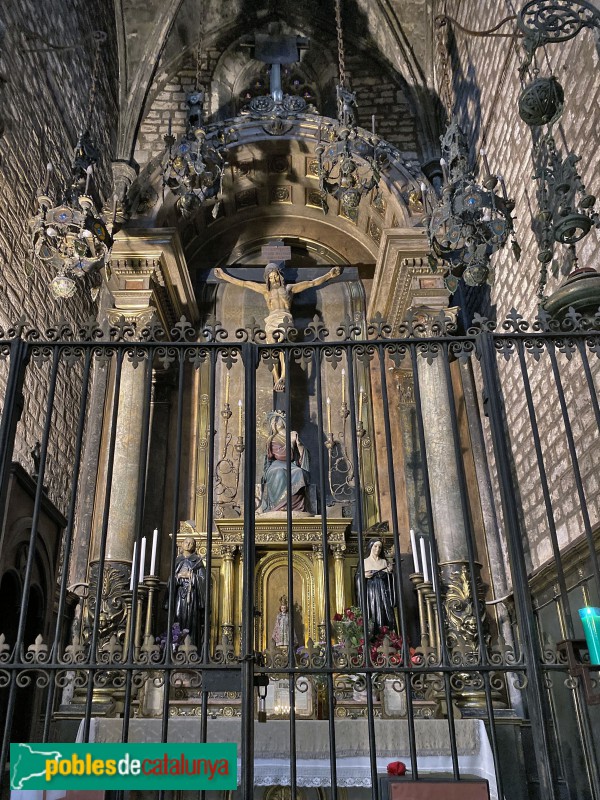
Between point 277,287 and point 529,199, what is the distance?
352cm

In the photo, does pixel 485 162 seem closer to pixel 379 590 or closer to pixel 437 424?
pixel 437 424

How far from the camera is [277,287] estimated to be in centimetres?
976

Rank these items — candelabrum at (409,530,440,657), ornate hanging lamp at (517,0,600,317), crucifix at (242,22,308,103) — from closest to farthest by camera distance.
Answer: ornate hanging lamp at (517,0,600,317), candelabrum at (409,530,440,657), crucifix at (242,22,308,103)

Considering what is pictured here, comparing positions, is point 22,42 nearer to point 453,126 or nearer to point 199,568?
point 453,126

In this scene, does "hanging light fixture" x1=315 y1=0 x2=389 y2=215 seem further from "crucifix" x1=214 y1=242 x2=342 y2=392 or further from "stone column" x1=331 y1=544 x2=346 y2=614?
"stone column" x1=331 y1=544 x2=346 y2=614

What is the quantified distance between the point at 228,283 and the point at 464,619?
5805mm

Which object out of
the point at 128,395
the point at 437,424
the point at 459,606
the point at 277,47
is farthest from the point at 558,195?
the point at 277,47

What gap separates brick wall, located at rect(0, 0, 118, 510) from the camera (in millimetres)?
7766

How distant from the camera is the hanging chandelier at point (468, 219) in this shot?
7082 millimetres

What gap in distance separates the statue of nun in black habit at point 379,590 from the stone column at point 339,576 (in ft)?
1.19

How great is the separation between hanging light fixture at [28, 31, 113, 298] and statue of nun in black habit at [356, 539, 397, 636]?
4.27m

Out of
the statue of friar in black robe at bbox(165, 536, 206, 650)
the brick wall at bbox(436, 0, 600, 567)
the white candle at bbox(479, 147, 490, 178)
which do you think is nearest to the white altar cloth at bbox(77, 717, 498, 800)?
the statue of friar in black robe at bbox(165, 536, 206, 650)

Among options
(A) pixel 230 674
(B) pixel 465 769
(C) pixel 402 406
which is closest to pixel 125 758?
(A) pixel 230 674

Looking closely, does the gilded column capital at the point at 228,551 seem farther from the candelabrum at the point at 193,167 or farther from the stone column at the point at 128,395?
the candelabrum at the point at 193,167
